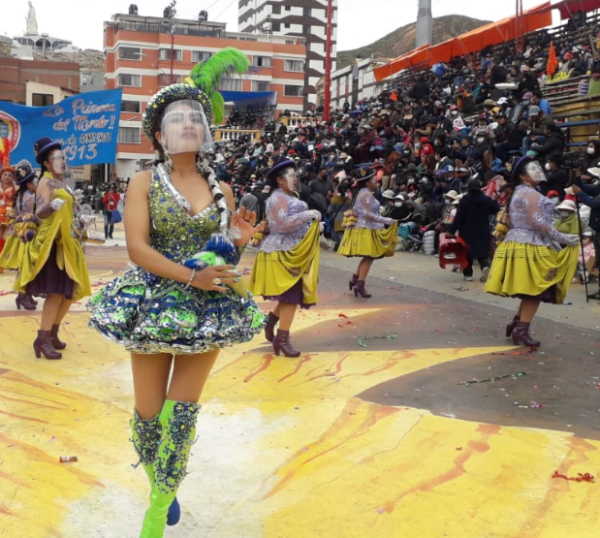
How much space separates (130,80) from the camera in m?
57.7

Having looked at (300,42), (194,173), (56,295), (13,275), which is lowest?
(13,275)

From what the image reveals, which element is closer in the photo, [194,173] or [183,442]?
[183,442]

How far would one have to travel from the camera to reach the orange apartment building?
2224 inches

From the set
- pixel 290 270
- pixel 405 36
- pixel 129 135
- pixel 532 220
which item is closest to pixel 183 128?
pixel 290 270

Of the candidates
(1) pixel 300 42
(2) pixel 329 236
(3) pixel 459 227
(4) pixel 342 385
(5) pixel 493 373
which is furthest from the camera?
(1) pixel 300 42

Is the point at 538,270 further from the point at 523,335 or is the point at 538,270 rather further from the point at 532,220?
the point at 523,335

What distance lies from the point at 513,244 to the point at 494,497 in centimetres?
364

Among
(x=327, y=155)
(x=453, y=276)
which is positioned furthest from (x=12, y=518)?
(x=327, y=155)

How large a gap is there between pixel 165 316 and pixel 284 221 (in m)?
3.60

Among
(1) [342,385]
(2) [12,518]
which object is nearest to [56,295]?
(1) [342,385]

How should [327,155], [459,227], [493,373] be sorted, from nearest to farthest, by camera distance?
1. [493,373]
2. [459,227]
3. [327,155]

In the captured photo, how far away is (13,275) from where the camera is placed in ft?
37.4

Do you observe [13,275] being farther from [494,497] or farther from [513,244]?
[494,497]

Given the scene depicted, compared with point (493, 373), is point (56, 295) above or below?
above
